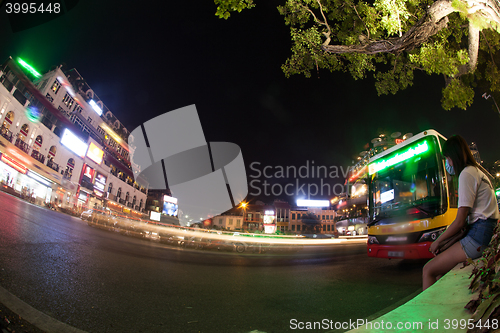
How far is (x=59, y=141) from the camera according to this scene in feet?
110

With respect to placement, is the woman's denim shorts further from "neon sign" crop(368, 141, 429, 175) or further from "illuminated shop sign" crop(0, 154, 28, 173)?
"illuminated shop sign" crop(0, 154, 28, 173)

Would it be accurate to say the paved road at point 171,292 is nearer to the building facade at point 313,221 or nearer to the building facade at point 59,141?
the building facade at point 59,141

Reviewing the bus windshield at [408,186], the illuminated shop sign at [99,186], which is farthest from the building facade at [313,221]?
the bus windshield at [408,186]

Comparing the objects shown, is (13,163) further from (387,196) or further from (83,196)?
(387,196)

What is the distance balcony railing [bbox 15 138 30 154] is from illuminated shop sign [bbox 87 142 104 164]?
46.1 feet

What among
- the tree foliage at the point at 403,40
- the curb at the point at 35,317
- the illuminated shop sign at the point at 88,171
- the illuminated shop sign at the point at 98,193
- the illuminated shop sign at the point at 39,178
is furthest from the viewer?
the illuminated shop sign at the point at 98,193

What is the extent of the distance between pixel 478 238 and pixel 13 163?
34960 millimetres

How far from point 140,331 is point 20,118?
3433 cm

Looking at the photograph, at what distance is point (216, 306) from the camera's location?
11.1 feet

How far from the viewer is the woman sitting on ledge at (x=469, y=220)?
2100 millimetres

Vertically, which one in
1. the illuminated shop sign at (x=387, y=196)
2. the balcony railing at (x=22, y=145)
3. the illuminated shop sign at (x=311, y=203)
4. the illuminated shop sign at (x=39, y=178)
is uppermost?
the illuminated shop sign at (x=311, y=203)

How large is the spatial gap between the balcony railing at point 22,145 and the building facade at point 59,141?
0.11 meters

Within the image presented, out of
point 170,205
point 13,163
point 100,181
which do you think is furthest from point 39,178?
point 170,205

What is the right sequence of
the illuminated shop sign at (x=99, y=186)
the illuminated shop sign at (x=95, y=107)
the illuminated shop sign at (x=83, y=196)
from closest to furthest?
the illuminated shop sign at (x=83, y=196), the illuminated shop sign at (x=99, y=186), the illuminated shop sign at (x=95, y=107)
